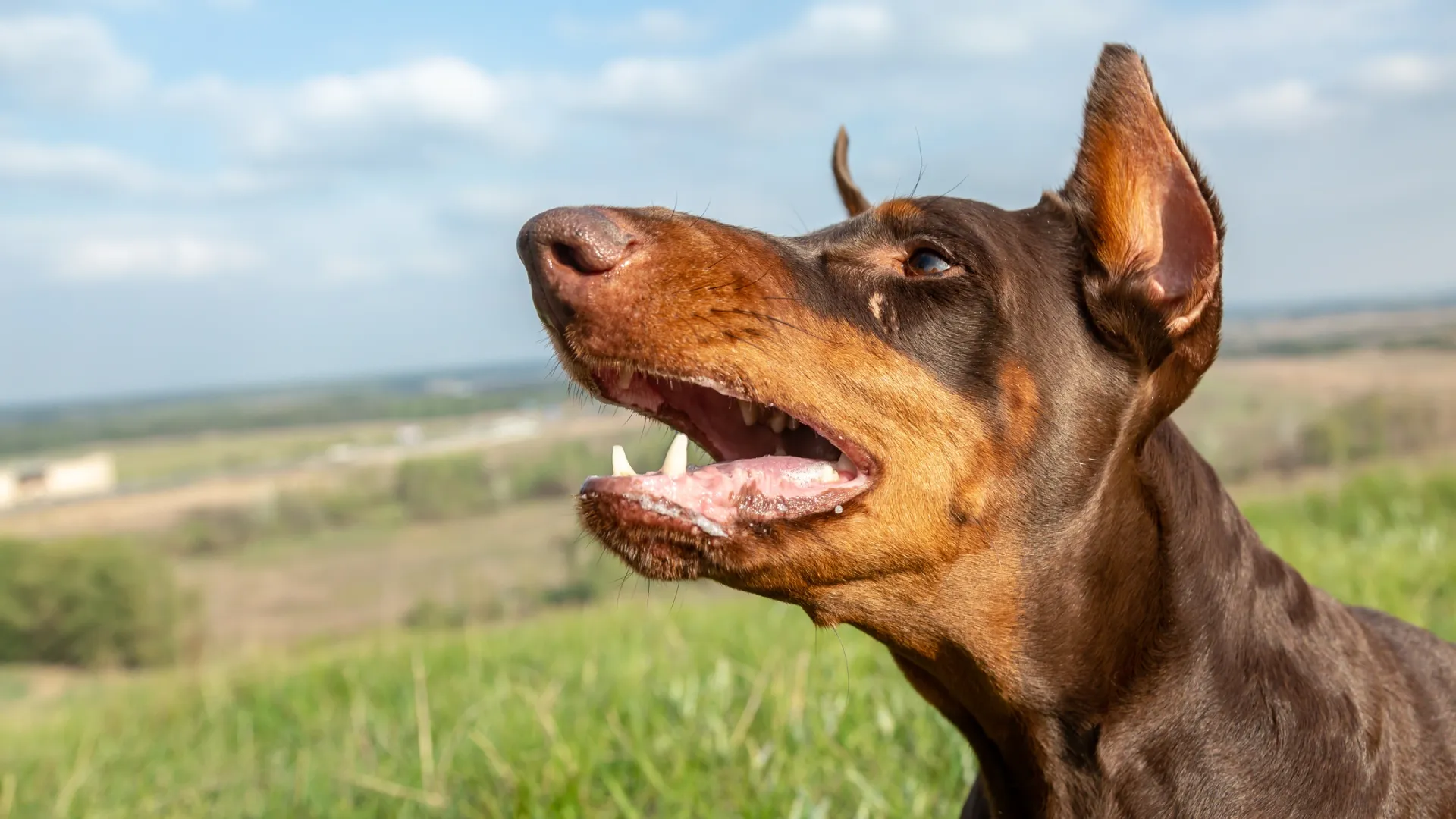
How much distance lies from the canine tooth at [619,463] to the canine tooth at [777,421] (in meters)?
0.43

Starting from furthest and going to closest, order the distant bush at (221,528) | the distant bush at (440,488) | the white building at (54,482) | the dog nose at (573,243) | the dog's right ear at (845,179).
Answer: the white building at (54,482)
the distant bush at (221,528)
the distant bush at (440,488)
the dog's right ear at (845,179)
the dog nose at (573,243)

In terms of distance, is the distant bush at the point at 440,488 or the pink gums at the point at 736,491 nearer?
the pink gums at the point at 736,491

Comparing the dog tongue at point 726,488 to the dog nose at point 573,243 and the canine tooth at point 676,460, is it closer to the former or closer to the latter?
the canine tooth at point 676,460

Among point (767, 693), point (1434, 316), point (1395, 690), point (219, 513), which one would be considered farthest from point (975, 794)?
point (219, 513)

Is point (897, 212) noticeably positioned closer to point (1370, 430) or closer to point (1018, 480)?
point (1018, 480)

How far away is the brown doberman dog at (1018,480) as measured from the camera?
261 cm

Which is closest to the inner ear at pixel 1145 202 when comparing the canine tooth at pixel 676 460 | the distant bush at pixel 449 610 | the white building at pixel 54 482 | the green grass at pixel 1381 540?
the canine tooth at pixel 676 460

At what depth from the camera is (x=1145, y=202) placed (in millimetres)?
2965

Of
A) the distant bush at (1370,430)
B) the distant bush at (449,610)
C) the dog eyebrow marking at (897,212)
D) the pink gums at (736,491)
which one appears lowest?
the distant bush at (449,610)

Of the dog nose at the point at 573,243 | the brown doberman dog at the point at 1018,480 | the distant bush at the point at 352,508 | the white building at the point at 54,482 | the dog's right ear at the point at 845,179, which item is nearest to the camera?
the dog nose at the point at 573,243

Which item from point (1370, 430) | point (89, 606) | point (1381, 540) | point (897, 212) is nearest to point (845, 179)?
point (897, 212)

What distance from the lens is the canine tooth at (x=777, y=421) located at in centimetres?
293

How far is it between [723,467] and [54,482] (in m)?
45.0

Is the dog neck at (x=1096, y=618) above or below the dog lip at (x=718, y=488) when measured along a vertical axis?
below
